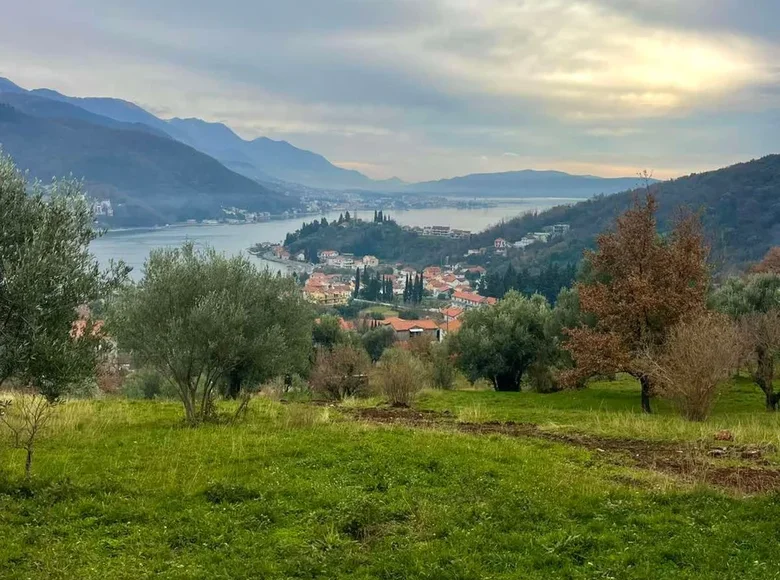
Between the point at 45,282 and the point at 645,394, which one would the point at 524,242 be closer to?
the point at 645,394

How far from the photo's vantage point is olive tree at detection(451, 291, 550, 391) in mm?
30500

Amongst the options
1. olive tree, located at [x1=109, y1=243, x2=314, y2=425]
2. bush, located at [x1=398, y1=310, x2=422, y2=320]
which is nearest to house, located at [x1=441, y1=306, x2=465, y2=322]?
bush, located at [x1=398, y1=310, x2=422, y2=320]

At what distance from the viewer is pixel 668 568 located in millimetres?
6168

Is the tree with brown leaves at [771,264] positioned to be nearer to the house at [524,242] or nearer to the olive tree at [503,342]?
the olive tree at [503,342]

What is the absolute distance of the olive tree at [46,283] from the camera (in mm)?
7188

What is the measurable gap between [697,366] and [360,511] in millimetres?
11818

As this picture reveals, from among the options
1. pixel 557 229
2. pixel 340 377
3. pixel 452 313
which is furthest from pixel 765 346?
pixel 557 229

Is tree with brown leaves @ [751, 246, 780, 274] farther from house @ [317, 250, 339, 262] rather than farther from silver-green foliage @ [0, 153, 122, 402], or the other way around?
house @ [317, 250, 339, 262]

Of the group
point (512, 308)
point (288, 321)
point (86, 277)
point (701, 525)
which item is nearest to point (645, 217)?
point (512, 308)

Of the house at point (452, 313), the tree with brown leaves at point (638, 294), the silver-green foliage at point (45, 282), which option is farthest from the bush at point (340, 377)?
the house at point (452, 313)

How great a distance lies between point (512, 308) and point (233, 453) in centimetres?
2341

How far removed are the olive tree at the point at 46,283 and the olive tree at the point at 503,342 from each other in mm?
23734

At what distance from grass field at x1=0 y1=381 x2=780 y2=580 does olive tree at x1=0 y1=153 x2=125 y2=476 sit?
1823 mm

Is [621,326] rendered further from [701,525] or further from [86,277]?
[86,277]
